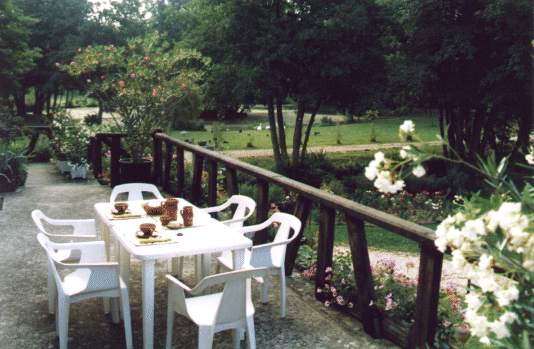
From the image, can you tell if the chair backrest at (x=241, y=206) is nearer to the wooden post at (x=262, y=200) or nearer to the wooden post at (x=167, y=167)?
the wooden post at (x=262, y=200)

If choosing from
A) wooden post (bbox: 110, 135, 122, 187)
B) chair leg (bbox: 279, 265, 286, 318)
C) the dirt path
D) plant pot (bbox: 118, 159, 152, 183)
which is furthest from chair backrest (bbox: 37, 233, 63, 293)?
the dirt path

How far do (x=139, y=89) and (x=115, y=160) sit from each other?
1193 millimetres

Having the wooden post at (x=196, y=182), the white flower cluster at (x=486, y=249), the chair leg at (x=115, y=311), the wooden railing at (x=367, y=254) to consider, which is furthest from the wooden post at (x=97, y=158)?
the white flower cluster at (x=486, y=249)

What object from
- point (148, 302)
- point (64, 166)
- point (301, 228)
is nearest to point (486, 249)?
point (148, 302)

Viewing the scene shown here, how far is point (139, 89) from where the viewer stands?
978 centimetres

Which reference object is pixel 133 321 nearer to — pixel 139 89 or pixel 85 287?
A: pixel 85 287

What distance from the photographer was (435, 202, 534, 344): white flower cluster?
1454mm

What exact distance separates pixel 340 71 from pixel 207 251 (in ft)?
42.2

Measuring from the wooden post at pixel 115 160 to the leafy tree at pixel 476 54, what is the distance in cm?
785

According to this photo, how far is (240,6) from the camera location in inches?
672

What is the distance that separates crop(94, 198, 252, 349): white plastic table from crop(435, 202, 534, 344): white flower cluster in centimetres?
242

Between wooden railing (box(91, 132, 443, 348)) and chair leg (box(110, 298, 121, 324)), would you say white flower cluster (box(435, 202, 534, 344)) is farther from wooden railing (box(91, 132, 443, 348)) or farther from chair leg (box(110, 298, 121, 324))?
chair leg (box(110, 298, 121, 324))

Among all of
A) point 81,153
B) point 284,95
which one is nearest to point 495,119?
point 284,95

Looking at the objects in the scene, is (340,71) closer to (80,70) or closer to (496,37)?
(496,37)
